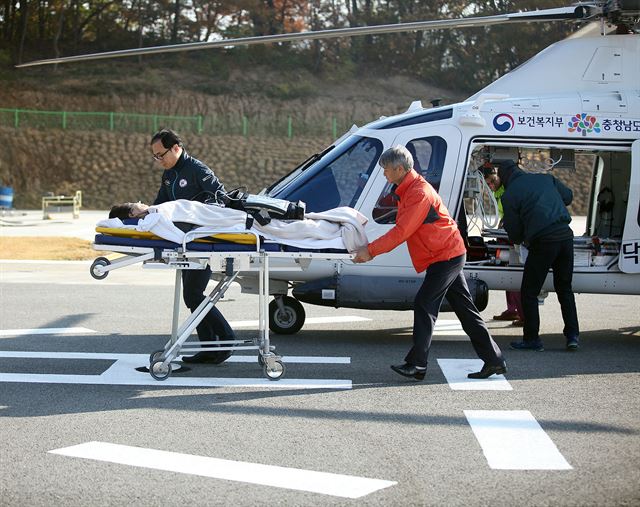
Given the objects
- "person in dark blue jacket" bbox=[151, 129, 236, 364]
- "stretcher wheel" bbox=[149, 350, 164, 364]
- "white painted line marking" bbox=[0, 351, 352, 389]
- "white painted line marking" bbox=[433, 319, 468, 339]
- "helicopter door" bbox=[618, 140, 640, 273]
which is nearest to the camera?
"white painted line marking" bbox=[0, 351, 352, 389]

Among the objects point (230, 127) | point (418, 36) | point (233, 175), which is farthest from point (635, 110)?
point (418, 36)

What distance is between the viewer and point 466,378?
804 cm

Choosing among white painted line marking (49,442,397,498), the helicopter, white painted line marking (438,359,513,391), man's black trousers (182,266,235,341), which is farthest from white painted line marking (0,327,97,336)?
white painted line marking (49,442,397,498)

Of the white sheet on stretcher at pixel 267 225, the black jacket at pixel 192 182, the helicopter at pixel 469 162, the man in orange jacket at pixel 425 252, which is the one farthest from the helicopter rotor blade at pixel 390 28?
the white sheet on stretcher at pixel 267 225

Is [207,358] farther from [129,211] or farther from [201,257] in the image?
[129,211]

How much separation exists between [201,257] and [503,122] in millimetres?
4205

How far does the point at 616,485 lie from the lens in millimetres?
5047

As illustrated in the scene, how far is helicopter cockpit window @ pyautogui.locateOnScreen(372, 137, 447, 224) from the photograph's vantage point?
1014 cm

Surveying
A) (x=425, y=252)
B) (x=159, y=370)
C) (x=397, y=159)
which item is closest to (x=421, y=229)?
(x=425, y=252)

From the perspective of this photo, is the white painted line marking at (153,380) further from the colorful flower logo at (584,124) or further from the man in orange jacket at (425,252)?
the colorful flower logo at (584,124)

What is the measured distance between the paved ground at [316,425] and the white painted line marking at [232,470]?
1 centimetres

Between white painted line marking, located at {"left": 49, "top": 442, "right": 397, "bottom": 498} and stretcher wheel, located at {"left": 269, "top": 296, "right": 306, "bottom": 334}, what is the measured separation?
4555 millimetres

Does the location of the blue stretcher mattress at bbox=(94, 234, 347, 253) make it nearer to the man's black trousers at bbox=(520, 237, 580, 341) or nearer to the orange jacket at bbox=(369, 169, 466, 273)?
the orange jacket at bbox=(369, 169, 466, 273)

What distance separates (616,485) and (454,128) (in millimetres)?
5736
